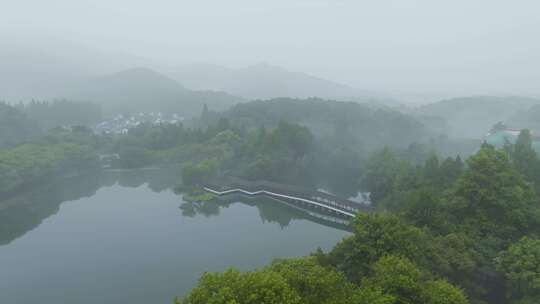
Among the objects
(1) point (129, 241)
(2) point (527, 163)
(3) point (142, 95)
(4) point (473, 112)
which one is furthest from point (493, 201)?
(3) point (142, 95)

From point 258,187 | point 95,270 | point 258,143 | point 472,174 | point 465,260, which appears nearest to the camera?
point 465,260

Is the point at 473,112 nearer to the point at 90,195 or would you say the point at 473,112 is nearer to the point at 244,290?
the point at 90,195

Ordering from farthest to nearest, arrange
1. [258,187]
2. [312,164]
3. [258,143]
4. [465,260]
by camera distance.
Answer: [312,164], [258,143], [258,187], [465,260]

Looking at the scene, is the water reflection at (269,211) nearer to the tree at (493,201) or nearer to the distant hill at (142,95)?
the tree at (493,201)

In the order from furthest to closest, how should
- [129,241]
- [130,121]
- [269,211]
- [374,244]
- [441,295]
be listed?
[130,121], [269,211], [129,241], [374,244], [441,295]

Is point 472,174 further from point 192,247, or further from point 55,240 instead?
point 55,240

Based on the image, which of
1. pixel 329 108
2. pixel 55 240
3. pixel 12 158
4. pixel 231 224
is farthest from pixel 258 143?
pixel 329 108

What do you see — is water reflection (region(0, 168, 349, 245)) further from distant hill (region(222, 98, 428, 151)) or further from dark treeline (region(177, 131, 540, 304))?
distant hill (region(222, 98, 428, 151))
